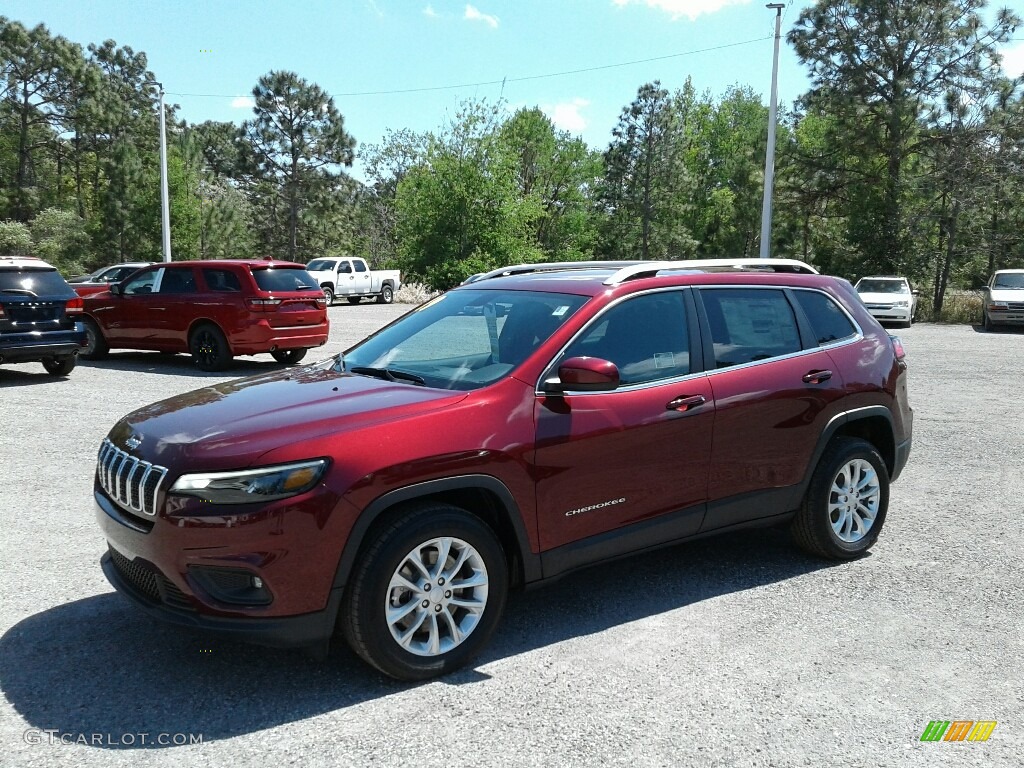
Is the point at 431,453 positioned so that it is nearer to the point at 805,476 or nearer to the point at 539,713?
the point at 539,713

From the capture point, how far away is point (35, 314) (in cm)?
1197

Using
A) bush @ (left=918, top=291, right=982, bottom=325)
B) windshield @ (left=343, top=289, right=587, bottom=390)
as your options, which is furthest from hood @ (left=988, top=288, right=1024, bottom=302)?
windshield @ (left=343, top=289, right=587, bottom=390)

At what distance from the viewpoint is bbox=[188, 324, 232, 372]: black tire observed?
45.4ft

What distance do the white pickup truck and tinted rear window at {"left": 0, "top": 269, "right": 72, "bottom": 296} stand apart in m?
23.5

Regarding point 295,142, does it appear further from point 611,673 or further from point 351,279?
point 611,673

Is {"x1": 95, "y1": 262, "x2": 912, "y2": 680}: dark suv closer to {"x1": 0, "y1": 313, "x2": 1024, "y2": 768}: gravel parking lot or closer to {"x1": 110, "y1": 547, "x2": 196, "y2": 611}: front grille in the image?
{"x1": 110, "y1": 547, "x2": 196, "y2": 611}: front grille

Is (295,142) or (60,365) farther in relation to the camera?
(295,142)

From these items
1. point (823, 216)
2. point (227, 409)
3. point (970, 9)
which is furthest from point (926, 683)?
point (823, 216)

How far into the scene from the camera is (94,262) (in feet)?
165

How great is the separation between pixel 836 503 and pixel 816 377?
78 centimetres

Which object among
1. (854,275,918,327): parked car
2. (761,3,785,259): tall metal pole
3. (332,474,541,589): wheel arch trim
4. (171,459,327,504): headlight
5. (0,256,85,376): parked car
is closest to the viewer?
(171,459,327,504): headlight

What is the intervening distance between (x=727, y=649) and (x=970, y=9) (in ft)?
123

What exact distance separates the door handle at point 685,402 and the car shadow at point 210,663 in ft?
3.39

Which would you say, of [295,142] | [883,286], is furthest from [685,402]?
[295,142]
